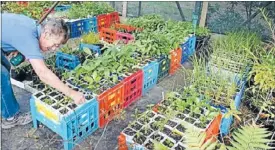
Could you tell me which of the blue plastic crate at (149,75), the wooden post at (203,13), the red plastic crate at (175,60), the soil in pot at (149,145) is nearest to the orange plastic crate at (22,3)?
the wooden post at (203,13)

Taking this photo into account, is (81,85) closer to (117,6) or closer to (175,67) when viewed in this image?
(175,67)

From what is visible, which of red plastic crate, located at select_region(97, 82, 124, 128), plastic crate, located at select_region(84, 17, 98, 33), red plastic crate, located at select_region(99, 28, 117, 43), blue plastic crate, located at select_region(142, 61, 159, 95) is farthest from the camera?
plastic crate, located at select_region(84, 17, 98, 33)

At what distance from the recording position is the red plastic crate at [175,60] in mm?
3999

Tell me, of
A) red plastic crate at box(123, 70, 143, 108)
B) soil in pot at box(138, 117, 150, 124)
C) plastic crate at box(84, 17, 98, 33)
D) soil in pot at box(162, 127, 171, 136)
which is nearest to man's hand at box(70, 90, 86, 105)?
soil in pot at box(138, 117, 150, 124)

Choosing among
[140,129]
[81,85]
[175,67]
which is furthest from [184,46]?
[140,129]

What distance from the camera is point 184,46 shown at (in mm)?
4348

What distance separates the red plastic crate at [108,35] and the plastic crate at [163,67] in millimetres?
1201

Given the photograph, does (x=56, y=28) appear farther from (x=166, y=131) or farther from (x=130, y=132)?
(x=166, y=131)

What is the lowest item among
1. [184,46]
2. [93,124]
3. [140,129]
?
[93,124]

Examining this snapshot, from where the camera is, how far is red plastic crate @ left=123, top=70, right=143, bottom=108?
Result: 10.2ft

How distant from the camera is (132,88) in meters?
3.29

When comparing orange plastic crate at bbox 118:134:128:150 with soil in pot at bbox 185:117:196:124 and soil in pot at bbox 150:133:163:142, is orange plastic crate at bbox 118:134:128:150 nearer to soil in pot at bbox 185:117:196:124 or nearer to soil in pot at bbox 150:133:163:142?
soil in pot at bbox 150:133:163:142

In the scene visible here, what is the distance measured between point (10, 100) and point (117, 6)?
4.29 m

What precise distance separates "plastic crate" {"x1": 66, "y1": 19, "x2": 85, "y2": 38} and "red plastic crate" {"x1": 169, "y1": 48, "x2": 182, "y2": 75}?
7.31ft
